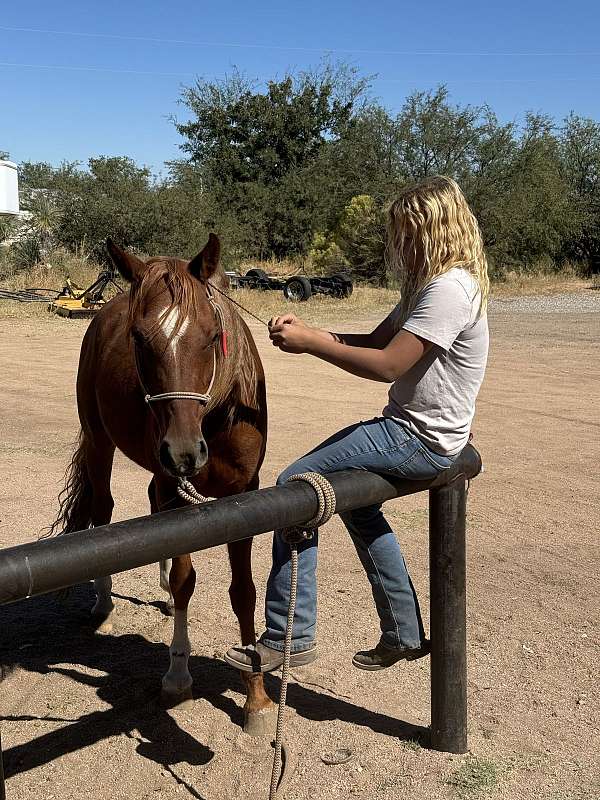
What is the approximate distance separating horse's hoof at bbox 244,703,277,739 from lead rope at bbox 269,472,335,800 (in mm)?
690

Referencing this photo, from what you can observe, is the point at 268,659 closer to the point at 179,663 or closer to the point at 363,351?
the point at 179,663

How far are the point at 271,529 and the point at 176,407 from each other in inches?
20.3

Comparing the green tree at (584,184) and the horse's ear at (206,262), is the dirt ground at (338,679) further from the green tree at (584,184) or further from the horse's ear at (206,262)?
the green tree at (584,184)

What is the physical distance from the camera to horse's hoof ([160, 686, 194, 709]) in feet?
11.1

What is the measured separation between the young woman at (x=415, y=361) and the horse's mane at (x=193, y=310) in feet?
0.97

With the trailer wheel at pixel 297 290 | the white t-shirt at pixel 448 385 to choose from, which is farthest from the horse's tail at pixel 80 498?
the trailer wheel at pixel 297 290

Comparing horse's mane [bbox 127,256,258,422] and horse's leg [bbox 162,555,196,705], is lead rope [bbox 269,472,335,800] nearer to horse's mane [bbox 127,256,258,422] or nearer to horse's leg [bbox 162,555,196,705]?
horse's mane [bbox 127,256,258,422]

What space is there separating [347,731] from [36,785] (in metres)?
1.15

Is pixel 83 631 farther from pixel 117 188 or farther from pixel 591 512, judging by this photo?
pixel 117 188

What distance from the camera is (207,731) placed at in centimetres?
322

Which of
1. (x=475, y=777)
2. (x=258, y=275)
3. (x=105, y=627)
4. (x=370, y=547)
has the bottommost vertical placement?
(x=105, y=627)

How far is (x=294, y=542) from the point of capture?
2533 mm

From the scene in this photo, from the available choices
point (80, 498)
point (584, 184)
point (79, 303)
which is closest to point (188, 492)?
point (80, 498)

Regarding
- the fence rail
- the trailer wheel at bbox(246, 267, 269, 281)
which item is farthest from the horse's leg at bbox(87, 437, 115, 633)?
the trailer wheel at bbox(246, 267, 269, 281)
